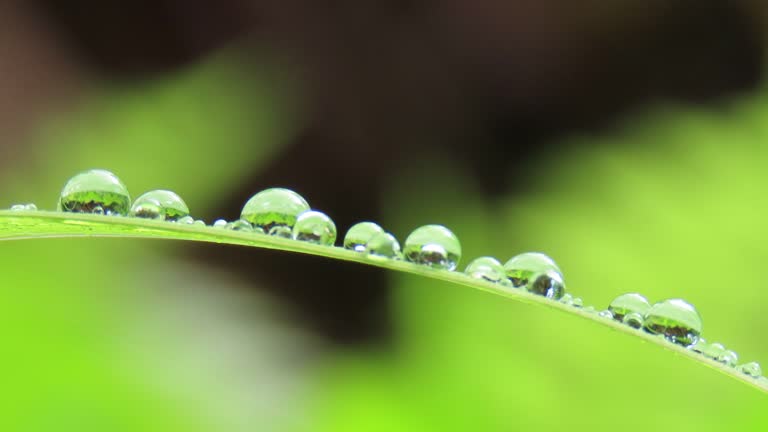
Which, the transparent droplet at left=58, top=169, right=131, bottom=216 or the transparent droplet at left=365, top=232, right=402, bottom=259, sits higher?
the transparent droplet at left=365, top=232, right=402, bottom=259

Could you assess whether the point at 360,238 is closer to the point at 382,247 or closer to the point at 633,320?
the point at 382,247

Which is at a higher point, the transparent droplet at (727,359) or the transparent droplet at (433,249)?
the transparent droplet at (433,249)

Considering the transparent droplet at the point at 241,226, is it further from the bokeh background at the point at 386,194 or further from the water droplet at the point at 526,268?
the bokeh background at the point at 386,194

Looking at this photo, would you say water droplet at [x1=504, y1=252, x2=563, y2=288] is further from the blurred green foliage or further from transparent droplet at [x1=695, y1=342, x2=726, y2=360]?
the blurred green foliage

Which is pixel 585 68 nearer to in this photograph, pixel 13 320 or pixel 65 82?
pixel 65 82

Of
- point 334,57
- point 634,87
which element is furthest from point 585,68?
point 334,57

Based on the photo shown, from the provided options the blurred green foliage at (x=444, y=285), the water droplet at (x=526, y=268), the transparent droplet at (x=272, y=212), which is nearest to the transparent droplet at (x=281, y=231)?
the transparent droplet at (x=272, y=212)

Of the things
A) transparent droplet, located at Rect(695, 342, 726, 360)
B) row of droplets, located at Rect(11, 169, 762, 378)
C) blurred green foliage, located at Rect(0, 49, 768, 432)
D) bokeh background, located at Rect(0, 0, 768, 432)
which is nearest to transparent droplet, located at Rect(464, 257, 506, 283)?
row of droplets, located at Rect(11, 169, 762, 378)
